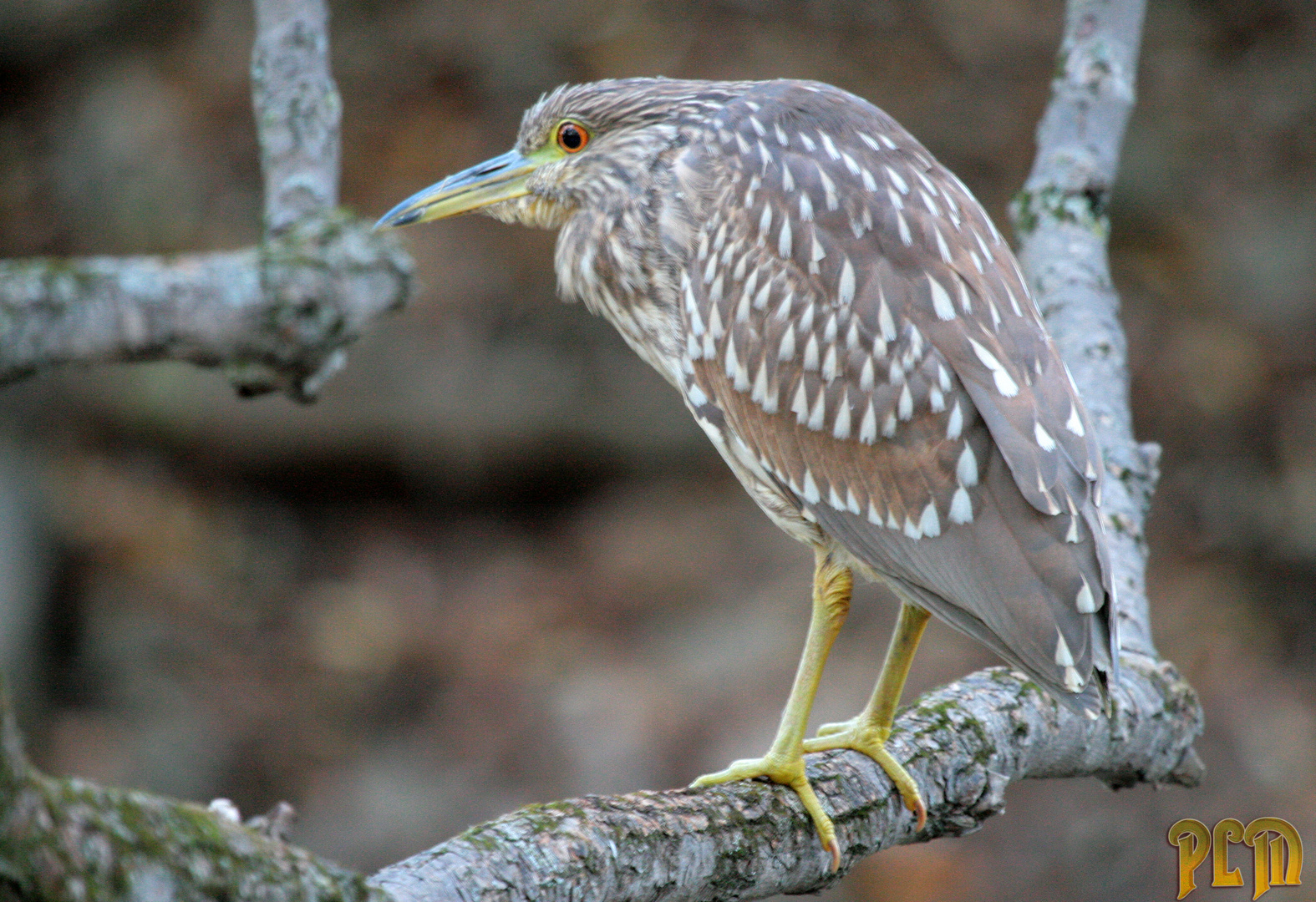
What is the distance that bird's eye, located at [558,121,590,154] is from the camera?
3.16 meters

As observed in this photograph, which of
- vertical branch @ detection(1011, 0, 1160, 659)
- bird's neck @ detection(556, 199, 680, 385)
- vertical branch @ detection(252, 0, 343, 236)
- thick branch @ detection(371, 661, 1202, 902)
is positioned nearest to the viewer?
thick branch @ detection(371, 661, 1202, 902)

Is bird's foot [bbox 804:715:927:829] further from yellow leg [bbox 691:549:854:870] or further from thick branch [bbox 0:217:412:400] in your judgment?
thick branch [bbox 0:217:412:400]

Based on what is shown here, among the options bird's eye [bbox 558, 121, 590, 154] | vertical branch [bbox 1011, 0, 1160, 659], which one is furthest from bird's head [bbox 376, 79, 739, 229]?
vertical branch [bbox 1011, 0, 1160, 659]

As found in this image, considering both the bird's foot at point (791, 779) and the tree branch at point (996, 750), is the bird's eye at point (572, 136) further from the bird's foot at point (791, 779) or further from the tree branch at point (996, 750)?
the bird's foot at point (791, 779)

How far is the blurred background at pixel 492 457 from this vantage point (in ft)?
19.2

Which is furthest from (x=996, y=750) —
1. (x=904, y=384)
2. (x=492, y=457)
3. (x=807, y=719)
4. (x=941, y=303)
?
(x=492, y=457)

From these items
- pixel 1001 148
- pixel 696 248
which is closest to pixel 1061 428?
pixel 696 248

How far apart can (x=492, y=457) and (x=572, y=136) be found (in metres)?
3.67

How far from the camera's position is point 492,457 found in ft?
21.9

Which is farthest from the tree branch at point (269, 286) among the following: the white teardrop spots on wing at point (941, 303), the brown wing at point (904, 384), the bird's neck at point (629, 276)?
the white teardrop spots on wing at point (941, 303)

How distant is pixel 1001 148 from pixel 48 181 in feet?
16.8

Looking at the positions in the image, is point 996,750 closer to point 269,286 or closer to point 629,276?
point 629,276

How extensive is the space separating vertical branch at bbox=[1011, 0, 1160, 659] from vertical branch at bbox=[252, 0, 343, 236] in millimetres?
2082

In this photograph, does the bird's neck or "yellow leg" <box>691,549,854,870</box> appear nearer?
"yellow leg" <box>691,549,854,870</box>
